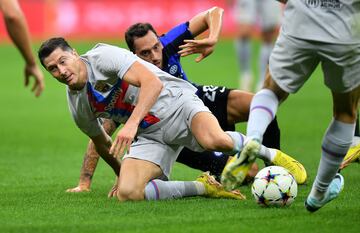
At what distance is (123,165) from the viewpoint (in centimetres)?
732

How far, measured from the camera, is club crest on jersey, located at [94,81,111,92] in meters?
7.01

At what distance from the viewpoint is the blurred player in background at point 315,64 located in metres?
5.51

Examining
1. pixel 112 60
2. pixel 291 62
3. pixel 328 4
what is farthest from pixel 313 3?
pixel 112 60

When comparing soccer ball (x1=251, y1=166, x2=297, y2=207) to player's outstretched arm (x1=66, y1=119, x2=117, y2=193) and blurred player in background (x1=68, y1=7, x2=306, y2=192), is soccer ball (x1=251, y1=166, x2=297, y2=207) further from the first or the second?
player's outstretched arm (x1=66, y1=119, x2=117, y2=193)

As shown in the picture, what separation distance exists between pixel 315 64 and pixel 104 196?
8.26 ft

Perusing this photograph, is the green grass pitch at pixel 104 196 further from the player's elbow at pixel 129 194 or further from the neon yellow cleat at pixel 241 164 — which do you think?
the neon yellow cleat at pixel 241 164

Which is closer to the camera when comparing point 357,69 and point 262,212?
point 357,69

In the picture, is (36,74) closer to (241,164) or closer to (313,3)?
(241,164)

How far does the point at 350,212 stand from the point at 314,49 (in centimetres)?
131

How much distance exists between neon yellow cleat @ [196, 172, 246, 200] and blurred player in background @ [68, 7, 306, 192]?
0.70 metres

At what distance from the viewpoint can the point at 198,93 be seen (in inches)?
319

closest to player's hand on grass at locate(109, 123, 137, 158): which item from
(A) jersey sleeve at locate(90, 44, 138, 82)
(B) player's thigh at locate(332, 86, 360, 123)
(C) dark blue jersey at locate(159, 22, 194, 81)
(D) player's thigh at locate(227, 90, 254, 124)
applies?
(A) jersey sleeve at locate(90, 44, 138, 82)

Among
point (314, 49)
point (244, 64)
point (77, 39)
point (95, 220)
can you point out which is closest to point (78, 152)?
point (95, 220)

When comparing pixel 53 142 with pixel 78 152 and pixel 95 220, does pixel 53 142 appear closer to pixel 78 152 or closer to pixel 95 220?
pixel 78 152
